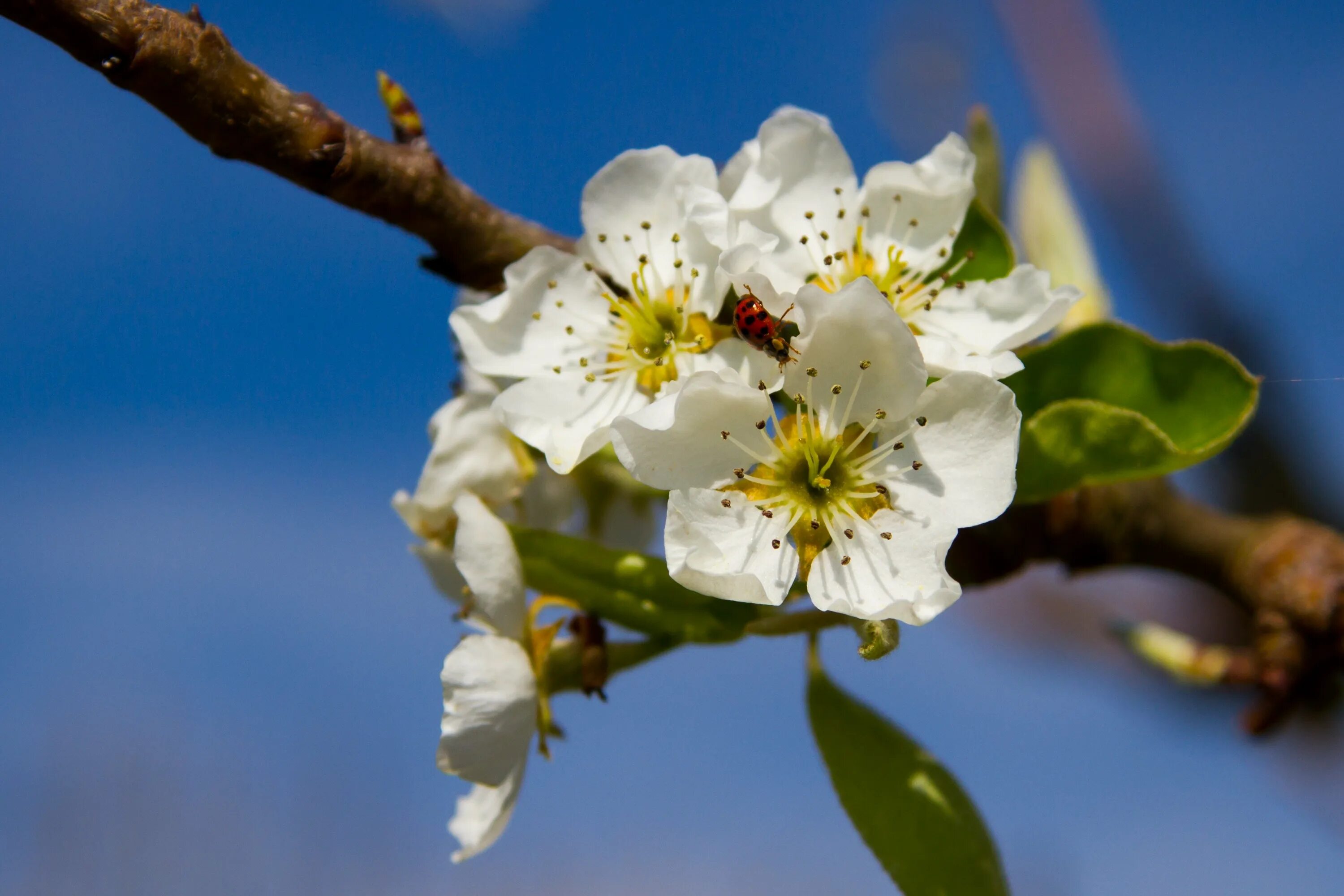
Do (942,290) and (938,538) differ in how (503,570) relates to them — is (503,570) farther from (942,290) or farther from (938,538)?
(942,290)

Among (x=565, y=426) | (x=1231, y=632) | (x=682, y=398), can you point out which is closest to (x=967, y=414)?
(x=682, y=398)

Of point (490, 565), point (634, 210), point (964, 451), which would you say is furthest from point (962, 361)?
point (490, 565)

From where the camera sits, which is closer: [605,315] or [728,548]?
[728,548]

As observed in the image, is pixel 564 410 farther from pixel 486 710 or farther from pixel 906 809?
pixel 906 809

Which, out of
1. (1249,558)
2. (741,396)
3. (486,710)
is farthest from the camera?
(1249,558)

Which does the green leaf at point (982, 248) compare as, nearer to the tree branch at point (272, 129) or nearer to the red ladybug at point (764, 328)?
the red ladybug at point (764, 328)

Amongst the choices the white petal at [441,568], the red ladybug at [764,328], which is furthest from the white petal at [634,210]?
the white petal at [441,568]
